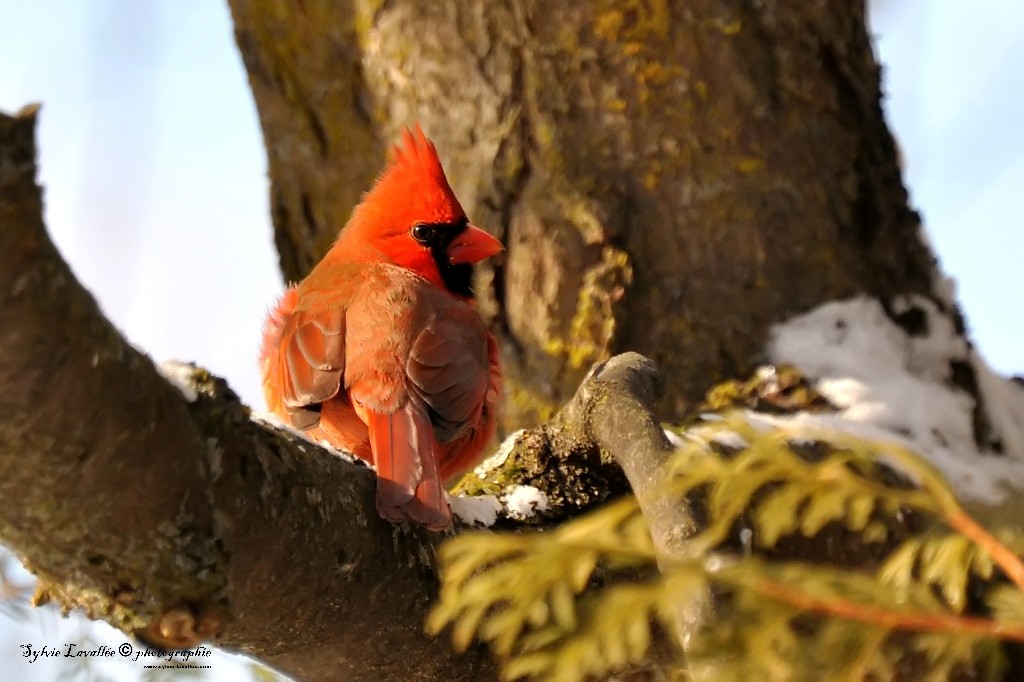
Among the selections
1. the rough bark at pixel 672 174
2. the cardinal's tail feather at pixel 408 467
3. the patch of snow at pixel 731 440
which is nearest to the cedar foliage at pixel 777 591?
the cardinal's tail feather at pixel 408 467

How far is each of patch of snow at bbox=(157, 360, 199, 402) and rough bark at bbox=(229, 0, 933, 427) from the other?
1416mm

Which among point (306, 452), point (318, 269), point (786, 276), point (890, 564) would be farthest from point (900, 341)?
point (890, 564)

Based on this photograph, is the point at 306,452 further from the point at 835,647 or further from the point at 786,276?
the point at 786,276

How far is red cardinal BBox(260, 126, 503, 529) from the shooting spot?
2.18 metres

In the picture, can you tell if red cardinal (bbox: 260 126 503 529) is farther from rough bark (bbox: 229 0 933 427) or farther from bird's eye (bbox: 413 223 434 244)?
rough bark (bbox: 229 0 933 427)

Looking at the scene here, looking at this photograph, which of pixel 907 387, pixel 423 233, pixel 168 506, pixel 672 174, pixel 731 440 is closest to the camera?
pixel 168 506

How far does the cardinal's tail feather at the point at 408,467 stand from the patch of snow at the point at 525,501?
0.43 ft

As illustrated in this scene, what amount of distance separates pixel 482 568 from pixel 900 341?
131 cm

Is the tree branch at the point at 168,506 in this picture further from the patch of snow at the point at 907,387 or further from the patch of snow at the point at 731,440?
the patch of snow at the point at 907,387

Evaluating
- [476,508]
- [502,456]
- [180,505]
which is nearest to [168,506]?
[180,505]

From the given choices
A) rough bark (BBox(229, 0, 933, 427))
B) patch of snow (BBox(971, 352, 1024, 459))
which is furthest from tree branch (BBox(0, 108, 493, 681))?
patch of snow (BBox(971, 352, 1024, 459))

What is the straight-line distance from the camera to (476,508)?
6.31 feet

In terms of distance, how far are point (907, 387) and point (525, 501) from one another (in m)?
0.93

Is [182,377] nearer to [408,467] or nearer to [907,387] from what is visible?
[408,467]
